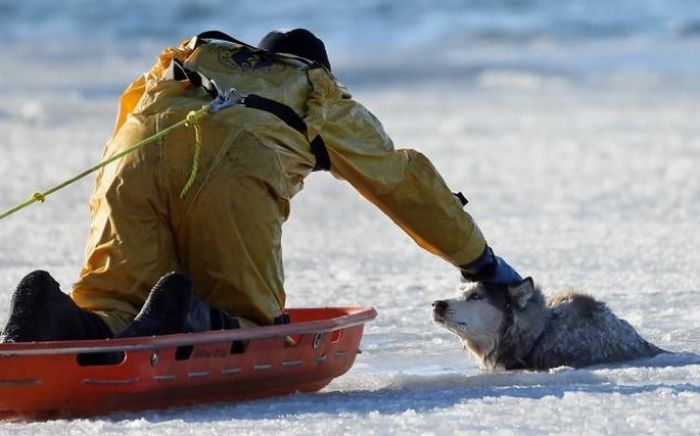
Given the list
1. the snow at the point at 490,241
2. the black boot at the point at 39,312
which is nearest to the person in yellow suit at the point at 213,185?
the black boot at the point at 39,312

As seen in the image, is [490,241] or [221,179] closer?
[221,179]

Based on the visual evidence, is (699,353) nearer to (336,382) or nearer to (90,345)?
(336,382)

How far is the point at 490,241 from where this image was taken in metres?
8.62

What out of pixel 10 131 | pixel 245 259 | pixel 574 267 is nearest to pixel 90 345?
pixel 245 259

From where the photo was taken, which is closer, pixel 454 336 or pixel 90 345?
pixel 90 345

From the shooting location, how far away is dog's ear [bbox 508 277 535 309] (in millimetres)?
5648

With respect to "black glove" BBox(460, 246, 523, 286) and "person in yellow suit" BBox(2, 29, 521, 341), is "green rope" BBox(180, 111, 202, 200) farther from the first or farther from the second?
"black glove" BBox(460, 246, 523, 286)

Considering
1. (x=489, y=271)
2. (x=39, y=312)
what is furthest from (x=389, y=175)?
(x=39, y=312)

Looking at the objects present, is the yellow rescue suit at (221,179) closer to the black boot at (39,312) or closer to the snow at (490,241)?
the black boot at (39,312)

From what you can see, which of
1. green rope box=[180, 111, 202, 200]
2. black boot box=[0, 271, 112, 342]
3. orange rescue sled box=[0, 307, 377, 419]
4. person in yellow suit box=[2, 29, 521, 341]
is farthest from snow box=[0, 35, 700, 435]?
green rope box=[180, 111, 202, 200]

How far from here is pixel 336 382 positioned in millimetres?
5387

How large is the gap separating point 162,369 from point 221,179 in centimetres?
62

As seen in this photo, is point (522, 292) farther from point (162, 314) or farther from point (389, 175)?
point (162, 314)

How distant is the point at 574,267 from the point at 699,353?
2.12 m
